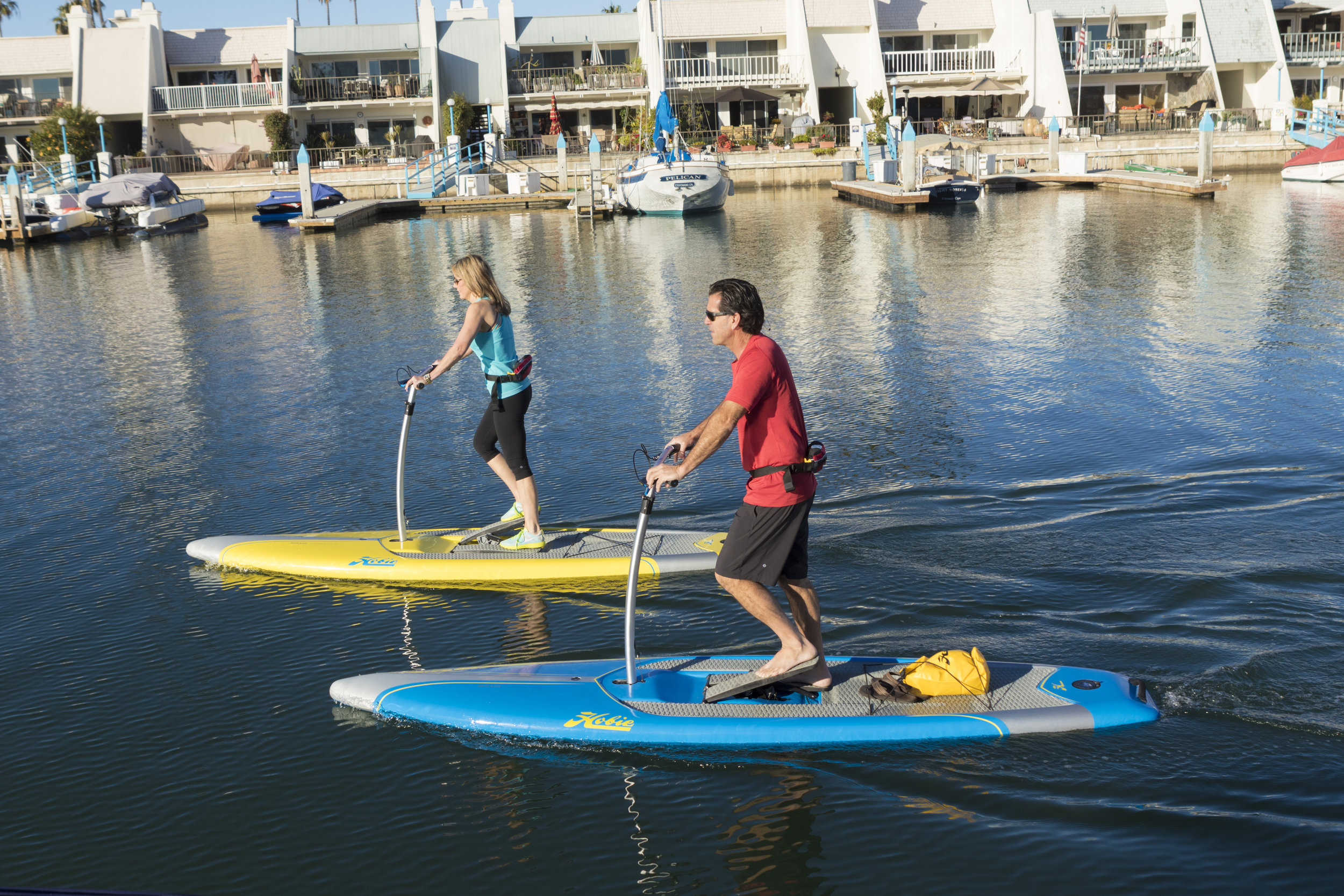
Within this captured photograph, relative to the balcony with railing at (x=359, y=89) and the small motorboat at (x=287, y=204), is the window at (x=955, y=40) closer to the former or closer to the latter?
the balcony with railing at (x=359, y=89)

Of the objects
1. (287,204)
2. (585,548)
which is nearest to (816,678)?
(585,548)

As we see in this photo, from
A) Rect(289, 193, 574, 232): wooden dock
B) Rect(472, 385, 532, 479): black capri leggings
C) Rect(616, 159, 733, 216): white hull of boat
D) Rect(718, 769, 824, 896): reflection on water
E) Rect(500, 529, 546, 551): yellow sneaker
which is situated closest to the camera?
Rect(718, 769, 824, 896): reflection on water

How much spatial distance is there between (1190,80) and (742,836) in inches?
2333

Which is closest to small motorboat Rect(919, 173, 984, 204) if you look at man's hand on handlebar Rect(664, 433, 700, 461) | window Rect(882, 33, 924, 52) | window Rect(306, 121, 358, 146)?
window Rect(882, 33, 924, 52)

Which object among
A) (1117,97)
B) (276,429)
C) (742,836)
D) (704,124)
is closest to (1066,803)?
(742,836)

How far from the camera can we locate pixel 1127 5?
185 ft

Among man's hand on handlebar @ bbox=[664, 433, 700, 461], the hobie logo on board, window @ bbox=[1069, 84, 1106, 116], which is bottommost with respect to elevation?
the hobie logo on board

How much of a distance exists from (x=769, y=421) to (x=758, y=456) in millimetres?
163

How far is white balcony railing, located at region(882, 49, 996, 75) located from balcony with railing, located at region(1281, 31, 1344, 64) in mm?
13729

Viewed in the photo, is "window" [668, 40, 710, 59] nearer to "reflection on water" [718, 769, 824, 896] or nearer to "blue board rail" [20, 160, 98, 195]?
"blue board rail" [20, 160, 98, 195]

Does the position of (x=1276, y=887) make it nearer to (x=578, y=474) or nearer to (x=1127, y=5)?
(x=578, y=474)

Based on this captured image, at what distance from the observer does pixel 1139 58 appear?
2154 inches

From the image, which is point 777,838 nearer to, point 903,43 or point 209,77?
point 903,43

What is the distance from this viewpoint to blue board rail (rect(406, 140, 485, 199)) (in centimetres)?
4544
